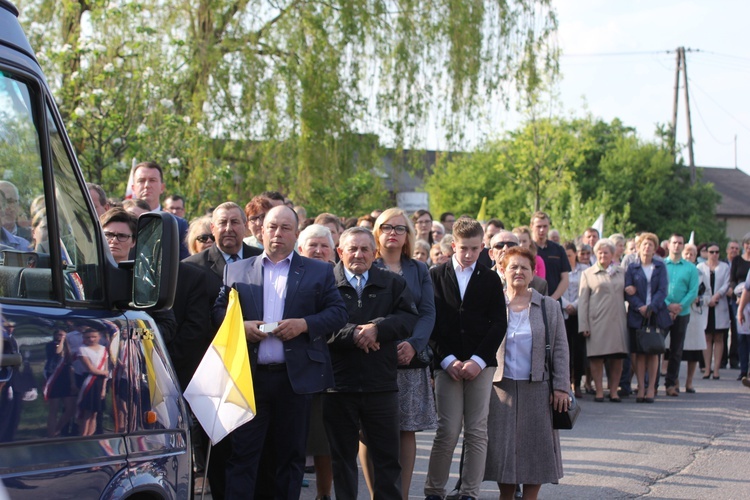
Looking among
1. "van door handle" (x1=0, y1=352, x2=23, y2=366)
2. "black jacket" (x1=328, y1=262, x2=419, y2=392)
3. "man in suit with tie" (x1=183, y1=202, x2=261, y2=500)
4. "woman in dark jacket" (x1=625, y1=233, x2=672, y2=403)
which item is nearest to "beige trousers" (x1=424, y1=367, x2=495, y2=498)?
"black jacket" (x1=328, y1=262, x2=419, y2=392)

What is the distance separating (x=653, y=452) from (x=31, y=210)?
781cm

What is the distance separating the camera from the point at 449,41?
69.9ft

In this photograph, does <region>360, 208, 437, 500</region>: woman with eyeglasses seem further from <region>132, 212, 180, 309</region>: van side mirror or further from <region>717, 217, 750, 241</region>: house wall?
<region>717, 217, 750, 241</region>: house wall

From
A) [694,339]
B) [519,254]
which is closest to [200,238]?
[519,254]

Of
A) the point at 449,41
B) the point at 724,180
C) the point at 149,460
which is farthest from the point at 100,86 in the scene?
the point at 724,180

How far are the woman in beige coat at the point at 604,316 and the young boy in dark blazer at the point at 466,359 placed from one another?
6093 millimetres

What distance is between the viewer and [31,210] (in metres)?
3.33

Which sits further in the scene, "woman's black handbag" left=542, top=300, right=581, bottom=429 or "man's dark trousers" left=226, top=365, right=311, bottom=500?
"woman's black handbag" left=542, top=300, right=581, bottom=429

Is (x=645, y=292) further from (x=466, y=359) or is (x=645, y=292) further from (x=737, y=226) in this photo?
(x=737, y=226)

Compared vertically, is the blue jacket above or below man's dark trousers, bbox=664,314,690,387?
above

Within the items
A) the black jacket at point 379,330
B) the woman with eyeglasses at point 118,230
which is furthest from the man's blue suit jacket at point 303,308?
the woman with eyeglasses at point 118,230

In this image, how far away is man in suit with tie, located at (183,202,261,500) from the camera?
22.4 ft

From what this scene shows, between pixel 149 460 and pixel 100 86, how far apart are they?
40.0 ft

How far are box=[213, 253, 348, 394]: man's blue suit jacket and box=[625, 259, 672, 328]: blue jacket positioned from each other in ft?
25.8
